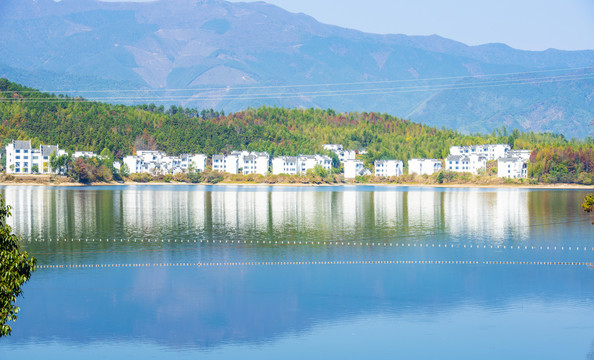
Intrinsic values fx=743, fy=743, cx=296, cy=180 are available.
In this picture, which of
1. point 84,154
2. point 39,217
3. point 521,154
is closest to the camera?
point 39,217

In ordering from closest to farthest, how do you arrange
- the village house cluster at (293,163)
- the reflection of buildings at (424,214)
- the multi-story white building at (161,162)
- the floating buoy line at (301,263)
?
the floating buoy line at (301,263)
the reflection of buildings at (424,214)
the village house cluster at (293,163)
the multi-story white building at (161,162)

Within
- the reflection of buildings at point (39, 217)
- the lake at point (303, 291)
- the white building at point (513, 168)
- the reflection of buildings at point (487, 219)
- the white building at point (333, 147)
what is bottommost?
the lake at point (303, 291)

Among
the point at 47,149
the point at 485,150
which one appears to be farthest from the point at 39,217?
the point at 485,150

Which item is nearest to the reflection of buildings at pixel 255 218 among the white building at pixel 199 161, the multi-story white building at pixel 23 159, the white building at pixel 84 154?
the multi-story white building at pixel 23 159

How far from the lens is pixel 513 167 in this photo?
7850 cm

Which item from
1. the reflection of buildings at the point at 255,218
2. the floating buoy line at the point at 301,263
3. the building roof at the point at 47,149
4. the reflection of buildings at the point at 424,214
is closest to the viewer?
the floating buoy line at the point at 301,263

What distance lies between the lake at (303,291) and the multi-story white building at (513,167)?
48757 mm

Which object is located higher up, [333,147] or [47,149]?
[333,147]

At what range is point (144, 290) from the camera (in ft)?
56.3

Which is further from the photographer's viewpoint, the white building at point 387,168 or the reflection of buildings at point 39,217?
the white building at point 387,168

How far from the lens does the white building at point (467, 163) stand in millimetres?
84188

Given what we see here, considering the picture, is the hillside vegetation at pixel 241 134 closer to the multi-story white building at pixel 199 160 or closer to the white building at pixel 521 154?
the white building at pixel 521 154

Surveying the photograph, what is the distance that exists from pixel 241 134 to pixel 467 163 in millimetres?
30155

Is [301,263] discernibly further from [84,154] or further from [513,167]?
[513,167]
